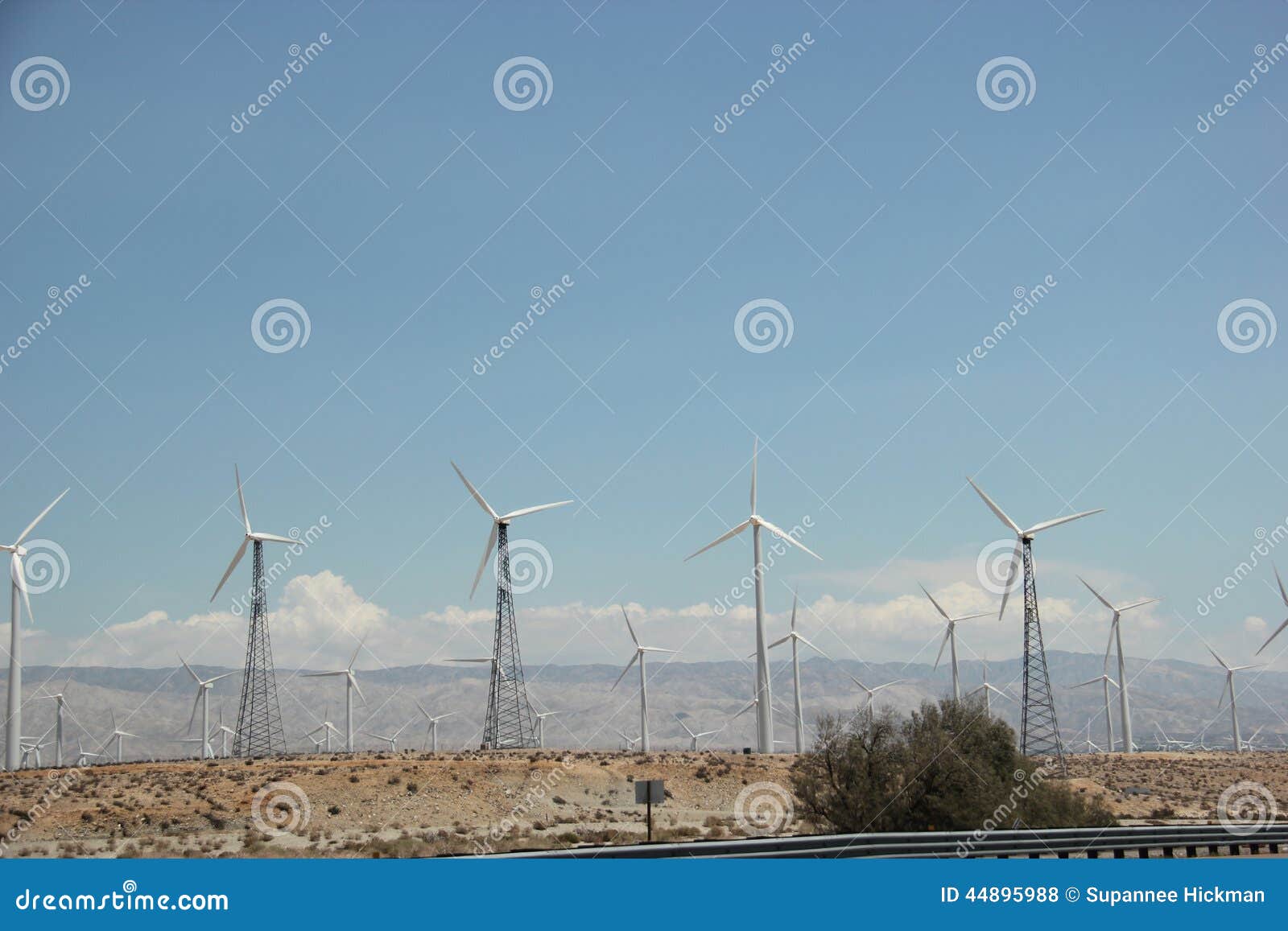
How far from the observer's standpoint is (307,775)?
173 ft

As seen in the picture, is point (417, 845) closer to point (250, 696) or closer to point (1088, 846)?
point (1088, 846)

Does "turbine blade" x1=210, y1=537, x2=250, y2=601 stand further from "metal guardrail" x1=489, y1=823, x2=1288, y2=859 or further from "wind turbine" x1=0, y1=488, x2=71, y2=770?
"metal guardrail" x1=489, y1=823, x2=1288, y2=859

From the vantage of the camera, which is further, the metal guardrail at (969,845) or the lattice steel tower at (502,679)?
Result: the lattice steel tower at (502,679)

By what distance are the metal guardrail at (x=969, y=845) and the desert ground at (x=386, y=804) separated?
14.1 m

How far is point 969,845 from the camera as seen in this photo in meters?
21.5

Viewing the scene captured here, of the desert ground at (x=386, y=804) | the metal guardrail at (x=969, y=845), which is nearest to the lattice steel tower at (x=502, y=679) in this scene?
the desert ground at (x=386, y=804)

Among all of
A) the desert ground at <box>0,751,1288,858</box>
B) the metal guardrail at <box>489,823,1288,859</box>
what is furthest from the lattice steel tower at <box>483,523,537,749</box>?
the metal guardrail at <box>489,823,1288,859</box>

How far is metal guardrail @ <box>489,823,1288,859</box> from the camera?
19.4 m

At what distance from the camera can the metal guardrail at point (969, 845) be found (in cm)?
1942

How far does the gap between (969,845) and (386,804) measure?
3351 cm

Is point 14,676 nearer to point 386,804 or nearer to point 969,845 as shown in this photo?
point 386,804

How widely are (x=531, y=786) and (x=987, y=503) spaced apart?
3373 cm

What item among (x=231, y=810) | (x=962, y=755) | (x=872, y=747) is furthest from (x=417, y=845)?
(x=962, y=755)

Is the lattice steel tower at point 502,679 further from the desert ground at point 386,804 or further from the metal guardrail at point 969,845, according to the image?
the metal guardrail at point 969,845
